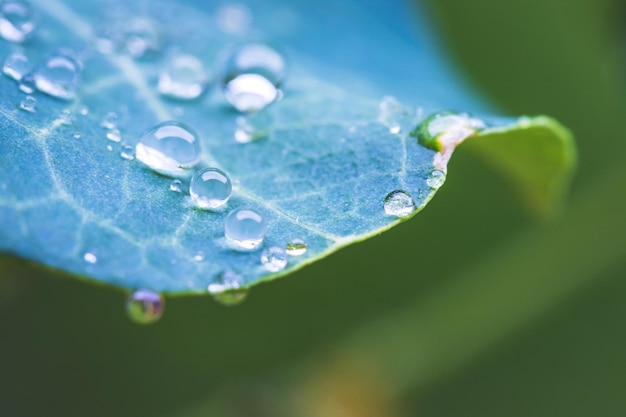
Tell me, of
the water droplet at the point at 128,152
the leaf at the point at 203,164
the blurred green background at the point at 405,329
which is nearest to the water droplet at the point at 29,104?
the leaf at the point at 203,164

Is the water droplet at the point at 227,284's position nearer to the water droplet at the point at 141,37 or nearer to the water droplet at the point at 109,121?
the water droplet at the point at 109,121

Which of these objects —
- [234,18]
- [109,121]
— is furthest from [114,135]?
[234,18]

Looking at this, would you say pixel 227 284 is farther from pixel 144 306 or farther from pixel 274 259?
pixel 144 306

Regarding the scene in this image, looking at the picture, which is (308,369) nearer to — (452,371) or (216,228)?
(452,371)

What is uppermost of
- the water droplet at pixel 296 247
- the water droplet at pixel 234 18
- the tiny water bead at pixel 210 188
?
the water droplet at pixel 234 18

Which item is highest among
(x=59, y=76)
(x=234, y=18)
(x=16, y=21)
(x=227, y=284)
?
(x=234, y=18)

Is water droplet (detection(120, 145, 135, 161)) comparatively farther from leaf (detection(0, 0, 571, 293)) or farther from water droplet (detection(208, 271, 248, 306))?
water droplet (detection(208, 271, 248, 306))
